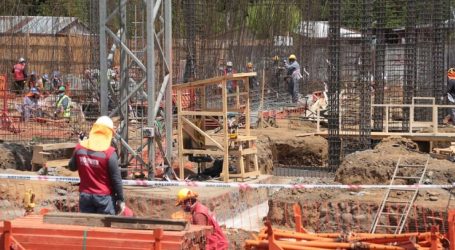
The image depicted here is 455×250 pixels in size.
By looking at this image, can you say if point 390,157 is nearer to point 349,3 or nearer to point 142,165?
point 142,165

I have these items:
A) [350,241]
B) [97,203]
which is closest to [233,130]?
[350,241]

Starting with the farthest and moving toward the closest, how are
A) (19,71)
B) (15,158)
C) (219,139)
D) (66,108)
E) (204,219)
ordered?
(19,71) < (66,108) < (15,158) < (219,139) < (204,219)

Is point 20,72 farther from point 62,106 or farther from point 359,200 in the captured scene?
point 359,200

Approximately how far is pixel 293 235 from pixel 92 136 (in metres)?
2.27

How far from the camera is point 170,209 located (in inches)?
505

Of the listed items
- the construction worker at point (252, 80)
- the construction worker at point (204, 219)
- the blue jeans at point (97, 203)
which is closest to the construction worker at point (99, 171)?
the blue jeans at point (97, 203)

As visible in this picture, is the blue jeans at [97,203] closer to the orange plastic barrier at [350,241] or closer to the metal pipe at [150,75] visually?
the orange plastic barrier at [350,241]

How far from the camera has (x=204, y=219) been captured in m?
8.45

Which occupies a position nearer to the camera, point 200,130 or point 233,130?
point 200,130

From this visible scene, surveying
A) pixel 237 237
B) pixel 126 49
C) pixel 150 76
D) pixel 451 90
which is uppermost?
pixel 126 49

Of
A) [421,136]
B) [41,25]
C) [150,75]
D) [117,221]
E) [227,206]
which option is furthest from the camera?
[41,25]

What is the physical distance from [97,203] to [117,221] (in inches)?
56.9

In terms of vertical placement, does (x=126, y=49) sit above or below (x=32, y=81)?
above

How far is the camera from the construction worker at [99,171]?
8.45 meters
